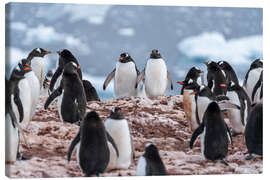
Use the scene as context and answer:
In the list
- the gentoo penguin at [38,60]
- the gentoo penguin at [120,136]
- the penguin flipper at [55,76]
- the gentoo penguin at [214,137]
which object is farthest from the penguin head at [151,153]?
the penguin flipper at [55,76]

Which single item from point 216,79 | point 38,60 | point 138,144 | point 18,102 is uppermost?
point 38,60

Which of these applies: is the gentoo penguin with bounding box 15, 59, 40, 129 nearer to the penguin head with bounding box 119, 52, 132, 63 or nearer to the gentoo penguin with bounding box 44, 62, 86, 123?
the gentoo penguin with bounding box 44, 62, 86, 123

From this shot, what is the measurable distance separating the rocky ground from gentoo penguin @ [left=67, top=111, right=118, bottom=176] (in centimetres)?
21

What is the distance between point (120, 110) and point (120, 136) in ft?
0.92

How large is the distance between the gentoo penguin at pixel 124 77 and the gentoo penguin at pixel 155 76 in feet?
0.40

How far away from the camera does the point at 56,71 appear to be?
6.37 meters

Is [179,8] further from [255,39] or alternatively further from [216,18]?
[255,39]

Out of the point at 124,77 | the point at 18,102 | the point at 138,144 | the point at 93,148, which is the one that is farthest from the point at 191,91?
the point at 18,102

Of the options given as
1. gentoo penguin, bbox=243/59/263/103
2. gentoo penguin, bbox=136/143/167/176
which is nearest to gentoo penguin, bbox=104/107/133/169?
gentoo penguin, bbox=136/143/167/176

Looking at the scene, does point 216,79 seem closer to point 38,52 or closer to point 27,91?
point 38,52

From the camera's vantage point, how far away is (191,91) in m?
5.94

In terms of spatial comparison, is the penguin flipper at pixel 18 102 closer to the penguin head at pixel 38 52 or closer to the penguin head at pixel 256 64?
the penguin head at pixel 38 52
